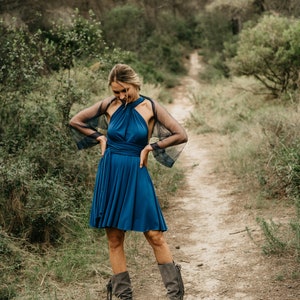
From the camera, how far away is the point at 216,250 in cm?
492

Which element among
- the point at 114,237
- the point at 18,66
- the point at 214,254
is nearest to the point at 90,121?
the point at 114,237

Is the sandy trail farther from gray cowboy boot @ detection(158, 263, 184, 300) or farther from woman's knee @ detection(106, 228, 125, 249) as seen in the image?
woman's knee @ detection(106, 228, 125, 249)

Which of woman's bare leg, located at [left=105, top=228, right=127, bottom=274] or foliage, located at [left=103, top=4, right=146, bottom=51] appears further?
foliage, located at [left=103, top=4, right=146, bottom=51]

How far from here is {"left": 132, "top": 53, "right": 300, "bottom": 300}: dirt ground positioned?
3959 millimetres

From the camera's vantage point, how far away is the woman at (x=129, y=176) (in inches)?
132

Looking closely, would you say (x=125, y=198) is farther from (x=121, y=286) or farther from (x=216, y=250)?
(x=216, y=250)

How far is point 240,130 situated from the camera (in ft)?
32.4

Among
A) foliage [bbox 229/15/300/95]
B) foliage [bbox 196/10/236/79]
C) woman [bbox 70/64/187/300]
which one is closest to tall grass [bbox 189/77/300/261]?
foliage [bbox 229/15/300/95]

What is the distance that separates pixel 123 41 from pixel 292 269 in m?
19.1

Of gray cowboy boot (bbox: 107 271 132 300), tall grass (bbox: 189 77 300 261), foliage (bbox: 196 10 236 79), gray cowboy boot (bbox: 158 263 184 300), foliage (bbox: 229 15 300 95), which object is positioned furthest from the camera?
foliage (bbox: 196 10 236 79)

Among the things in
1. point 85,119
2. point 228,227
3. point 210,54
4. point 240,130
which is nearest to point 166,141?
point 85,119

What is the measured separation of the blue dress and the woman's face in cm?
6

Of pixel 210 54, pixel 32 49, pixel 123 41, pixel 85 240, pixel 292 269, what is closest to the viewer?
pixel 292 269

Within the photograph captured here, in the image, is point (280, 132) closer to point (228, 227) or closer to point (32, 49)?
point (228, 227)
